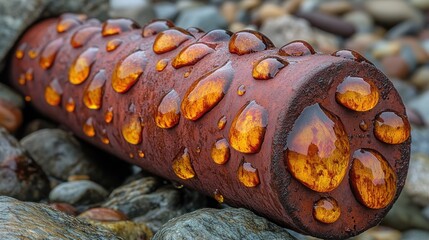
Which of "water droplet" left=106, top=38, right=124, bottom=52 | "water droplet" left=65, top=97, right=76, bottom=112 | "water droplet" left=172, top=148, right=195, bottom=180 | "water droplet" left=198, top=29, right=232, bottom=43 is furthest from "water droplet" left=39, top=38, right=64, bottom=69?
"water droplet" left=172, top=148, right=195, bottom=180

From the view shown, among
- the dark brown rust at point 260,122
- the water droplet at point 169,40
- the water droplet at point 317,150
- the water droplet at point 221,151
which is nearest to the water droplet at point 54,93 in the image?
the dark brown rust at point 260,122

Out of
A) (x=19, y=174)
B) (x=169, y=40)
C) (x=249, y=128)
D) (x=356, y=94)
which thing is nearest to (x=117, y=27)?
(x=169, y=40)

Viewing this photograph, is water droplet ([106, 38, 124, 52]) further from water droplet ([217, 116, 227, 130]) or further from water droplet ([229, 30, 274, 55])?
water droplet ([217, 116, 227, 130])

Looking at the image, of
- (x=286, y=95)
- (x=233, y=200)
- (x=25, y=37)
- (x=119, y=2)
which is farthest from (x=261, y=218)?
(x=119, y=2)

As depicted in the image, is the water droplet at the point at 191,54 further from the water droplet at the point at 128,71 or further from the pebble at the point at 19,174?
the pebble at the point at 19,174

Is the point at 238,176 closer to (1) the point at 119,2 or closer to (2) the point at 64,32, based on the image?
(2) the point at 64,32

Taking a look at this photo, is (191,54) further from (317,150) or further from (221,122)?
(317,150)

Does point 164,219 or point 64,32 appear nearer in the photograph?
point 164,219
